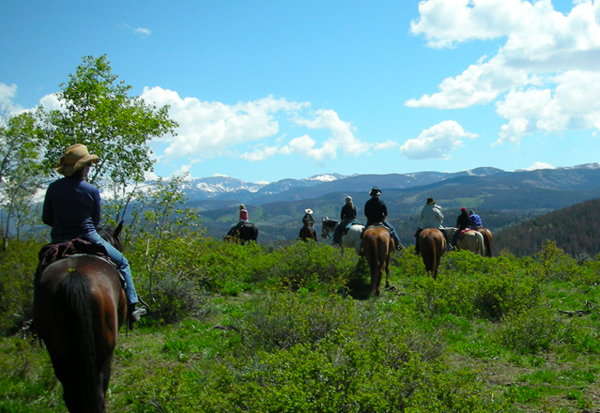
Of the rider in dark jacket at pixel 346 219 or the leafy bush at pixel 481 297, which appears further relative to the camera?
the rider in dark jacket at pixel 346 219

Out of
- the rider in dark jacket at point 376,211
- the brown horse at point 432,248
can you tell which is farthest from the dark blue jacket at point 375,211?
the brown horse at point 432,248

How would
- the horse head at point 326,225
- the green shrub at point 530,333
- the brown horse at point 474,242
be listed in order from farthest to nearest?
the horse head at point 326,225, the brown horse at point 474,242, the green shrub at point 530,333

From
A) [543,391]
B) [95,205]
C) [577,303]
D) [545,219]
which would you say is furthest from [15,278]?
[545,219]

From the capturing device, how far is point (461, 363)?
729cm

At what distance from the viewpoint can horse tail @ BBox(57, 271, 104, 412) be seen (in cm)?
443

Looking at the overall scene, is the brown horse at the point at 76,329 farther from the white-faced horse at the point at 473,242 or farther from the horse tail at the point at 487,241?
the horse tail at the point at 487,241

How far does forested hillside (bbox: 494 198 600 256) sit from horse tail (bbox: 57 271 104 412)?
131122 mm

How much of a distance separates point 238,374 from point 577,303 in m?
10.5

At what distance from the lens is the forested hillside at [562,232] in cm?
12331

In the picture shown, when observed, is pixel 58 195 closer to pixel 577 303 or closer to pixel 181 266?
pixel 181 266

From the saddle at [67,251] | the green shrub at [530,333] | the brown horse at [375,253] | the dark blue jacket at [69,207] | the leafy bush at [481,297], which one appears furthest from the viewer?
the brown horse at [375,253]

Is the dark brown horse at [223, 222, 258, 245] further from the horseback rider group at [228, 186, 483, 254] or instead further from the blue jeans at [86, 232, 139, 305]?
the blue jeans at [86, 232, 139, 305]

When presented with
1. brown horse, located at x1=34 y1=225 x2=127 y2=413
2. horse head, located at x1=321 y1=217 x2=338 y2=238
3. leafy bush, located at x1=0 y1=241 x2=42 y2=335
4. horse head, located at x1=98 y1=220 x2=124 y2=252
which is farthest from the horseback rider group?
brown horse, located at x1=34 y1=225 x2=127 y2=413

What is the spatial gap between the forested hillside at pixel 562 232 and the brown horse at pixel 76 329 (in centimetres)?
13096
